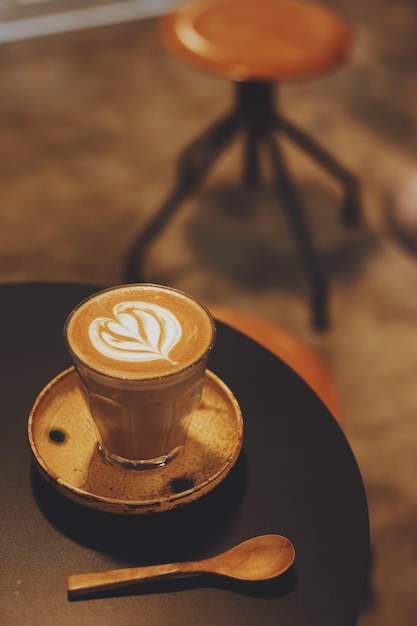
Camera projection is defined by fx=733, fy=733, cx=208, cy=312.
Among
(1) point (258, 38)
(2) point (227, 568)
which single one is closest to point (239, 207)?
(1) point (258, 38)

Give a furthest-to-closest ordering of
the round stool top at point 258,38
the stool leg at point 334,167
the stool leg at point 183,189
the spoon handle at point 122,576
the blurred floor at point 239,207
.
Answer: the stool leg at point 334,167 < the stool leg at point 183,189 < the round stool top at point 258,38 < the blurred floor at point 239,207 < the spoon handle at point 122,576

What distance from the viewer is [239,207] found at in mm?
2611

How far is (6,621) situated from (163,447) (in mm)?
249

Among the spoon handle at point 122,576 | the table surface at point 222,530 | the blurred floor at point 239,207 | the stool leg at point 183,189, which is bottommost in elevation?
the blurred floor at point 239,207

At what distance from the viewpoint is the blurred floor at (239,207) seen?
188 cm

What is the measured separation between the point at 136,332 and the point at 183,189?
1.55 meters

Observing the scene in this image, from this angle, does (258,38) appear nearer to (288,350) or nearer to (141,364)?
(288,350)

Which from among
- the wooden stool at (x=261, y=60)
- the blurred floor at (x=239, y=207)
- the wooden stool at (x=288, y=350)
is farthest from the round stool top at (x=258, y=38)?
the wooden stool at (x=288, y=350)

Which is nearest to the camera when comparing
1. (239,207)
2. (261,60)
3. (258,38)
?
(261,60)

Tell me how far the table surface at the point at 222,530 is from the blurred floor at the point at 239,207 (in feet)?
2.47

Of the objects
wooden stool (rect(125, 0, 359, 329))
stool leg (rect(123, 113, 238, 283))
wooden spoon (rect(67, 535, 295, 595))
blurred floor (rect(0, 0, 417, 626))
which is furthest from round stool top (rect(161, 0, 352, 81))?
wooden spoon (rect(67, 535, 295, 595))

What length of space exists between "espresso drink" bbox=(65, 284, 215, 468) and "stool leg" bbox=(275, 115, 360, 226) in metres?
1.66

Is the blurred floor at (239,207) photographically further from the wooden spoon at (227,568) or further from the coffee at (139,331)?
the coffee at (139,331)

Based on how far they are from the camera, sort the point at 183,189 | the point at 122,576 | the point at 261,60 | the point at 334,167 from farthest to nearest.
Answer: the point at 334,167 → the point at 183,189 → the point at 261,60 → the point at 122,576
